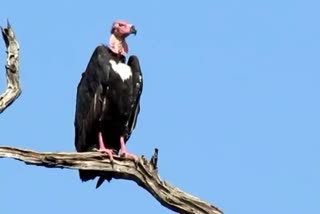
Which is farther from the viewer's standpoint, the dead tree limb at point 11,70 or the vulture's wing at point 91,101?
the vulture's wing at point 91,101

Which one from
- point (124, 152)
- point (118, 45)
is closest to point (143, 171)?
point (124, 152)

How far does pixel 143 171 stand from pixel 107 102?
7.23 feet

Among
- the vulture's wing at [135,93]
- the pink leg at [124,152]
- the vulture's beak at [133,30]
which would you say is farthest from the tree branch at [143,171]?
the vulture's beak at [133,30]

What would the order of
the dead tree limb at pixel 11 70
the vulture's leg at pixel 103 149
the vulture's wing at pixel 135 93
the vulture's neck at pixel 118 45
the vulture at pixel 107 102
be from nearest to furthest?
the dead tree limb at pixel 11 70 → the vulture's leg at pixel 103 149 → the vulture at pixel 107 102 → the vulture's wing at pixel 135 93 → the vulture's neck at pixel 118 45

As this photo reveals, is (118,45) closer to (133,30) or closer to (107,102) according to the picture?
(133,30)

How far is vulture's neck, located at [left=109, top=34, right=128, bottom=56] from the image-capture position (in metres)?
12.5

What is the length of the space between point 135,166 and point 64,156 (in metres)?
0.78

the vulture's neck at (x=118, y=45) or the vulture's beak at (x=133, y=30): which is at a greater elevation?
the vulture's beak at (x=133, y=30)

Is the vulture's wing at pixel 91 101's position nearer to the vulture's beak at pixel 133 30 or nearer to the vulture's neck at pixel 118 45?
the vulture's neck at pixel 118 45

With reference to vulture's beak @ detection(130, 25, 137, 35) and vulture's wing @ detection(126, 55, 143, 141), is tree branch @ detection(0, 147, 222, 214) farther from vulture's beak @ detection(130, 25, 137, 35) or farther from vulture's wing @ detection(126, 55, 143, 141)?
vulture's beak @ detection(130, 25, 137, 35)

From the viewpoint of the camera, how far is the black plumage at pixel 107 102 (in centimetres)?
1209

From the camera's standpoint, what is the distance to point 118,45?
497 inches

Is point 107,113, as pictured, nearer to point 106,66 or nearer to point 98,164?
point 106,66

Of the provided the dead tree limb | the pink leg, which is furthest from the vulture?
the dead tree limb
